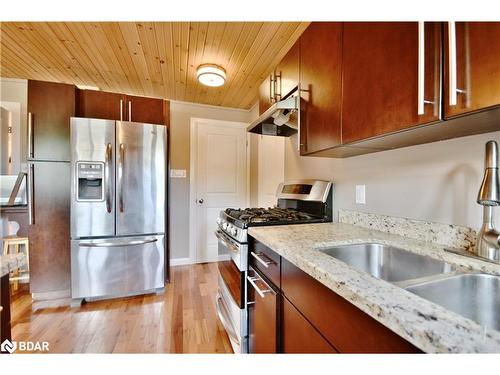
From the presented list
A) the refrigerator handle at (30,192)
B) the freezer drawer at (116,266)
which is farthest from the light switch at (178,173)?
the refrigerator handle at (30,192)

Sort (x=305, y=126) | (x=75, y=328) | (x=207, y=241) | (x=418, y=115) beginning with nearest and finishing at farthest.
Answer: (x=418, y=115)
(x=305, y=126)
(x=75, y=328)
(x=207, y=241)

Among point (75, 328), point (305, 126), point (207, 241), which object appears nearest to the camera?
point (305, 126)

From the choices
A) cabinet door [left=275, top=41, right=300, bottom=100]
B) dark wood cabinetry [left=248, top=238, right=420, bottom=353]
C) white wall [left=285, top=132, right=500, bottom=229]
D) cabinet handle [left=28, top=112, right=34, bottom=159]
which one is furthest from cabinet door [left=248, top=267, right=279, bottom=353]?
cabinet handle [left=28, top=112, right=34, bottom=159]

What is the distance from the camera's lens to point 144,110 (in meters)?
2.69

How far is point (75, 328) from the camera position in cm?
182

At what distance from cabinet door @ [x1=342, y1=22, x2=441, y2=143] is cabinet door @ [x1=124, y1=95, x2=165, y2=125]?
2.31m

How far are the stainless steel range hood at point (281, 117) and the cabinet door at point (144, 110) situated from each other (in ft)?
4.64

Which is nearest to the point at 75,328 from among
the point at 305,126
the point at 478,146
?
the point at 305,126

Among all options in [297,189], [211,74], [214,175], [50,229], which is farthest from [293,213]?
[50,229]

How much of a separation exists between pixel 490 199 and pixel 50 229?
3.23m

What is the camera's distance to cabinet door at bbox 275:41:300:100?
1.51 metres
